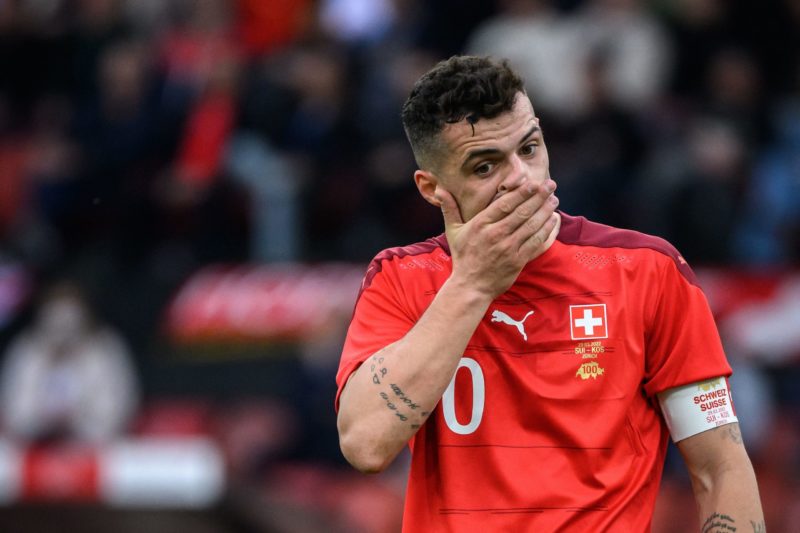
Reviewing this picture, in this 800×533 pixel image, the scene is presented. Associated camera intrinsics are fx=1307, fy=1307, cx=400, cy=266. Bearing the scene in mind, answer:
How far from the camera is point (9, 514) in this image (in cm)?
877

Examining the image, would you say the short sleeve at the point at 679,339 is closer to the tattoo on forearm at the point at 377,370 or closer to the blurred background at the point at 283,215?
the tattoo on forearm at the point at 377,370

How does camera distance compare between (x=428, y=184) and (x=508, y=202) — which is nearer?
(x=508, y=202)

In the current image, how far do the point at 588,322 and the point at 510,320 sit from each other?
0.20m

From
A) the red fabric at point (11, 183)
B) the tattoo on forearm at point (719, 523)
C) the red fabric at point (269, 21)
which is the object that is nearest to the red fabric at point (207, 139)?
the red fabric at point (269, 21)

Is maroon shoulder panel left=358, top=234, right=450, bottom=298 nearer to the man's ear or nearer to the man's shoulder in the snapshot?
the man's shoulder

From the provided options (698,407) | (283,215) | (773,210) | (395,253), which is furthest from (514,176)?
(283,215)

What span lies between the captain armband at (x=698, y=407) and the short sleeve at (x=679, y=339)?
0.10ft

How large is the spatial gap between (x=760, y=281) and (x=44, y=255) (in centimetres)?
582

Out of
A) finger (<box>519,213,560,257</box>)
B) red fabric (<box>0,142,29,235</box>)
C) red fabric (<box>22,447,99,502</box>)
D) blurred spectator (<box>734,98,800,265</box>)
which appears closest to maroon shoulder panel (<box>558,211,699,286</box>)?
finger (<box>519,213,560,257</box>)

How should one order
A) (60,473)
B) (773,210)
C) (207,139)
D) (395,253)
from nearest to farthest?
1. (395,253)
2. (773,210)
3. (60,473)
4. (207,139)

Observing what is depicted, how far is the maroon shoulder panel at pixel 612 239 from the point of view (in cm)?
335

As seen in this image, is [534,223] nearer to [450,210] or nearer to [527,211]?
[527,211]

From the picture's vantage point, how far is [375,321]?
11.1 feet

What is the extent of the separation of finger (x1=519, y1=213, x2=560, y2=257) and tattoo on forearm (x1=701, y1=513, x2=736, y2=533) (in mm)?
781
